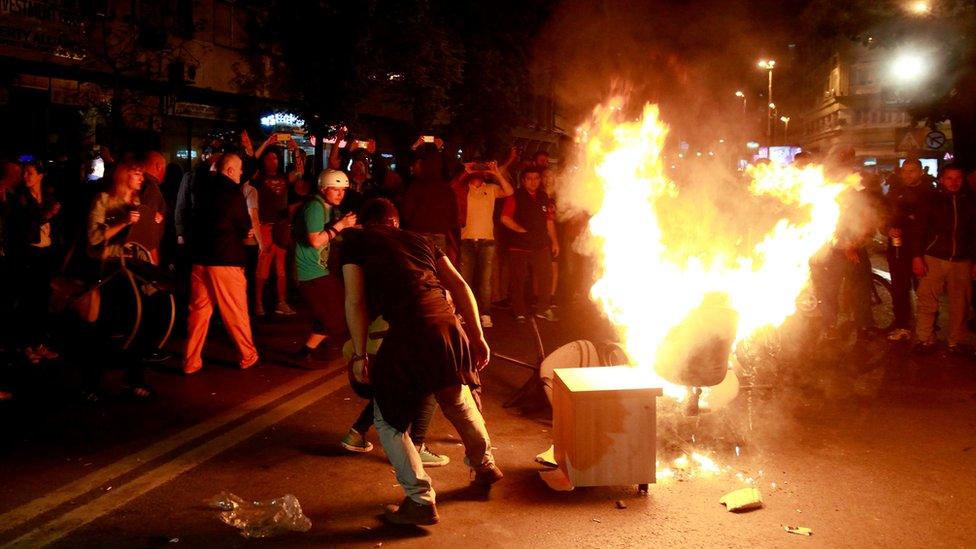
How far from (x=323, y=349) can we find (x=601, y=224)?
3.26 m

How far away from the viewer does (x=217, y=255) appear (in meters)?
7.71

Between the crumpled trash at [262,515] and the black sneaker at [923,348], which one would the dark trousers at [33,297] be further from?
the black sneaker at [923,348]

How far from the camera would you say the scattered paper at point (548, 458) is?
5398 millimetres

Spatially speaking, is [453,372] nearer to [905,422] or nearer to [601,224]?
[601,224]

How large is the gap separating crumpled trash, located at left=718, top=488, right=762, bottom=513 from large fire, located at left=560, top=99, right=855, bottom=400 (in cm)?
89

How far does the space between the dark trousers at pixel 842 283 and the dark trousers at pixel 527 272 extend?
11.8ft

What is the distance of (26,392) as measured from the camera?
7.15 metres

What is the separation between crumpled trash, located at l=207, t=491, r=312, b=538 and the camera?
4.35 meters

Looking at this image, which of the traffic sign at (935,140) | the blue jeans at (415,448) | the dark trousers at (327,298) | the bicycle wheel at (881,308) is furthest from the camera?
the traffic sign at (935,140)

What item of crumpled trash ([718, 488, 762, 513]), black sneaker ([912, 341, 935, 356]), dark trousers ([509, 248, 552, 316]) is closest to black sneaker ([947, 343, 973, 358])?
black sneaker ([912, 341, 935, 356])

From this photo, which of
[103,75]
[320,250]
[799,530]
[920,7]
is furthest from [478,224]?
[920,7]

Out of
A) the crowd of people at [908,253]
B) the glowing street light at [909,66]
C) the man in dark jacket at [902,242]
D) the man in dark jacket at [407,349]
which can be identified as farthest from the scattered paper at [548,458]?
the glowing street light at [909,66]

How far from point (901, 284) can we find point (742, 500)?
6.94m

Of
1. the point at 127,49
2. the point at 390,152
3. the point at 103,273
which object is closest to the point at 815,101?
the point at 390,152
